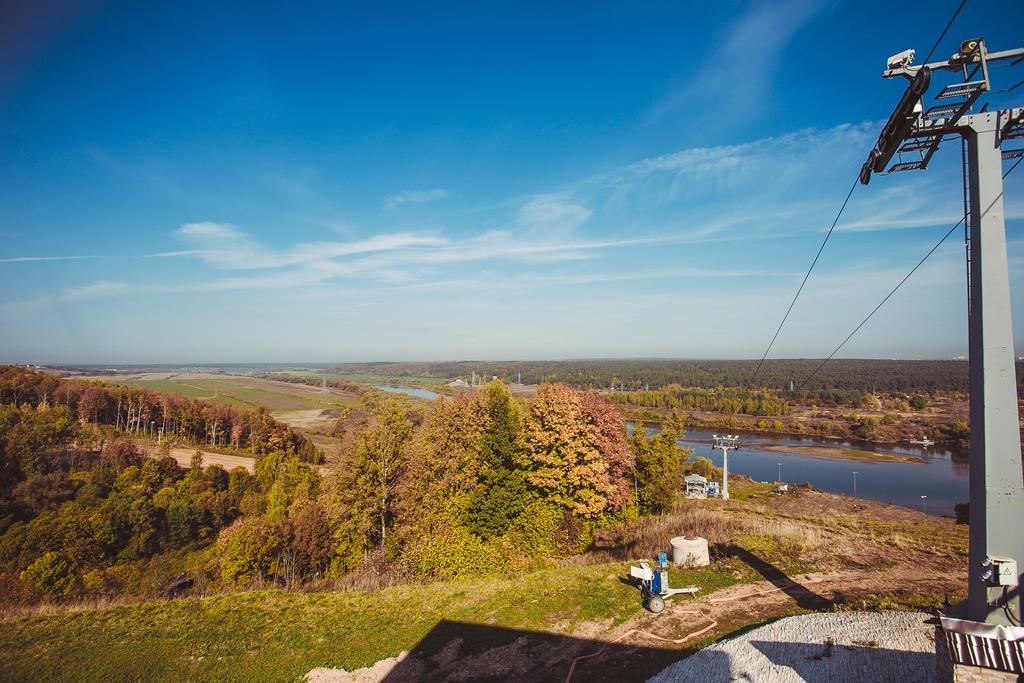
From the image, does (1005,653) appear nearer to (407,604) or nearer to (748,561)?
(748,561)

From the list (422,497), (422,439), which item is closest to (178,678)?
(422,497)

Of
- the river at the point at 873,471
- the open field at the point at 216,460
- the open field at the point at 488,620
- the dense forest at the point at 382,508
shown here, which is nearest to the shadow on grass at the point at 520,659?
the open field at the point at 488,620

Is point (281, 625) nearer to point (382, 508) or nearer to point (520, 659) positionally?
point (520, 659)

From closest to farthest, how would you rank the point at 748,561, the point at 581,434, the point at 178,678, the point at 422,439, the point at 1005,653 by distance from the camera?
the point at 1005,653, the point at 178,678, the point at 748,561, the point at 581,434, the point at 422,439

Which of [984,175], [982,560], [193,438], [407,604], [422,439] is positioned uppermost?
[984,175]

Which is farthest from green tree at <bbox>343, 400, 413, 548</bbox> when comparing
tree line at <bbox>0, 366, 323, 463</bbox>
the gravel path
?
tree line at <bbox>0, 366, 323, 463</bbox>

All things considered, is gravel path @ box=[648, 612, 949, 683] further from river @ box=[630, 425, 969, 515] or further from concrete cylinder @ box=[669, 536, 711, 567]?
river @ box=[630, 425, 969, 515]

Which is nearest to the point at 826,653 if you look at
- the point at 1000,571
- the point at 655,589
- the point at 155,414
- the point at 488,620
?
the point at 655,589

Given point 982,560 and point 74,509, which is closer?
point 982,560
